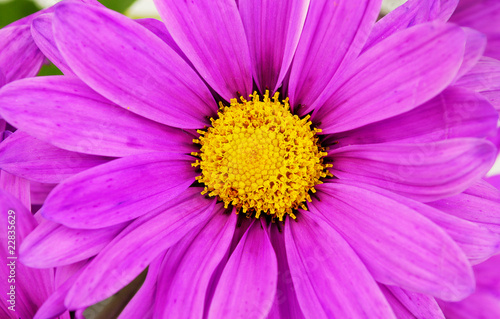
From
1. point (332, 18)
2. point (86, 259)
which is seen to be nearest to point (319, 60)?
point (332, 18)

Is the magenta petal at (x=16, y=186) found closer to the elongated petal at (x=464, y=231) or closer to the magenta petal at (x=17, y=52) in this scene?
the magenta petal at (x=17, y=52)

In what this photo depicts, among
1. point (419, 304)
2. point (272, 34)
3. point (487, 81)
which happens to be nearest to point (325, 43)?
point (272, 34)

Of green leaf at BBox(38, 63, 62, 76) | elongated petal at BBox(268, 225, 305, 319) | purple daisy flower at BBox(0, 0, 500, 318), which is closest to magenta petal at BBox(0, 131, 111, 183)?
purple daisy flower at BBox(0, 0, 500, 318)

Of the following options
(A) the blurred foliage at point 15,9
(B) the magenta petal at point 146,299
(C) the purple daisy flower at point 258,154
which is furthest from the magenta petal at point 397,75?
(A) the blurred foliage at point 15,9

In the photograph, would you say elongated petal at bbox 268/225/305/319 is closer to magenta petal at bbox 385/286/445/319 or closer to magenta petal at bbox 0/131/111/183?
magenta petal at bbox 385/286/445/319

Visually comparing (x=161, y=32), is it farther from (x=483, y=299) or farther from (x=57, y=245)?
(x=483, y=299)
